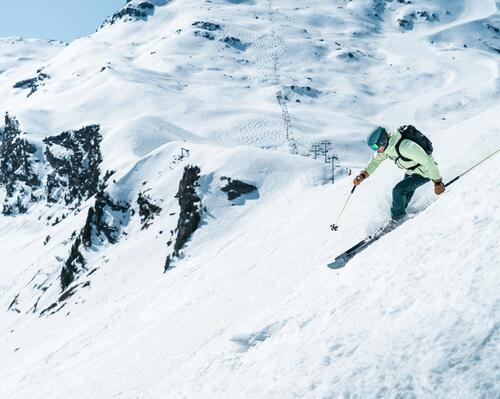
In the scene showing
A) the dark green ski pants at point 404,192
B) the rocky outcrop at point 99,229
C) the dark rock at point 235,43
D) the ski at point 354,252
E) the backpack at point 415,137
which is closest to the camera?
the backpack at point 415,137

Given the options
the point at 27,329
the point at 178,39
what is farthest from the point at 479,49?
the point at 27,329

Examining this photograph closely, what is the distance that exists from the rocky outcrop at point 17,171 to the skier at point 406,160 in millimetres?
92731

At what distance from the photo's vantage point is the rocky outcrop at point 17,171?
91.8m

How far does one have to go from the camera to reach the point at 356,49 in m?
157

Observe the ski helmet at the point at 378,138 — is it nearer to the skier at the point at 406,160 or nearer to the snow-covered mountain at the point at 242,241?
the skier at the point at 406,160

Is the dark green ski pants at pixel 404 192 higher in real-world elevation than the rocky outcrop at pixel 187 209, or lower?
higher

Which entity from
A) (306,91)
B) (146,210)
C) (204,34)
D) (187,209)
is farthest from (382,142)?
(204,34)

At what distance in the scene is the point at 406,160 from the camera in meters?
8.93

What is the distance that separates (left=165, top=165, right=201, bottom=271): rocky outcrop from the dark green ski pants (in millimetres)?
25114

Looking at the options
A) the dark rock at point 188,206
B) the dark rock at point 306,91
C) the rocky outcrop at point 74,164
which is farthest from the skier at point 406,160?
the dark rock at point 306,91

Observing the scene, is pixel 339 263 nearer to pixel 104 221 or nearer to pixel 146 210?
pixel 146 210

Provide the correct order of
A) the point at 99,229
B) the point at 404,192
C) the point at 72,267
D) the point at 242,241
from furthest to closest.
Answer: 1. the point at 99,229
2. the point at 72,267
3. the point at 242,241
4. the point at 404,192

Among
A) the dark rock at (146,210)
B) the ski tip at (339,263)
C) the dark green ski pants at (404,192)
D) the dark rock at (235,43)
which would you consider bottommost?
the dark rock at (146,210)

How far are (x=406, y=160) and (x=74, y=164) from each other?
79.8 m
